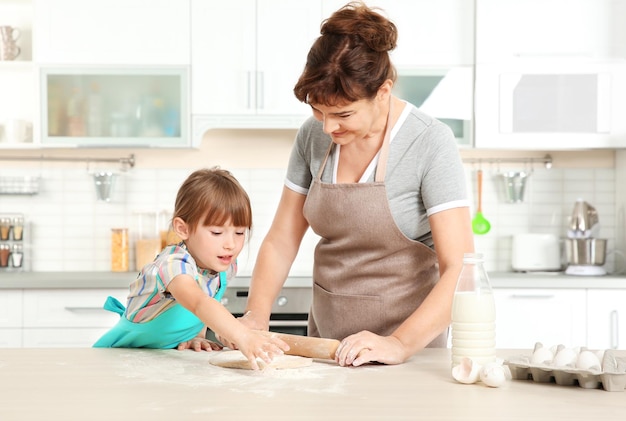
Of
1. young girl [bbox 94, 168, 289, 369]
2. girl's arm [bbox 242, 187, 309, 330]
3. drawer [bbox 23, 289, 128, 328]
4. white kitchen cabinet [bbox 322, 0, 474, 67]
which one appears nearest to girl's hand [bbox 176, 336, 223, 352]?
young girl [bbox 94, 168, 289, 369]

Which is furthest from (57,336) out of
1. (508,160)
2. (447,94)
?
(508,160)

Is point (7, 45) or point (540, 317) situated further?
point (7, 45)

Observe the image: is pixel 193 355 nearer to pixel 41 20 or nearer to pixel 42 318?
pixel 42 318

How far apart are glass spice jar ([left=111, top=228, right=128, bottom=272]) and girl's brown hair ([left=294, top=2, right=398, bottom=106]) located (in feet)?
7.58

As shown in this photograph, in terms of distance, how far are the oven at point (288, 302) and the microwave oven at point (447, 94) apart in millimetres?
976

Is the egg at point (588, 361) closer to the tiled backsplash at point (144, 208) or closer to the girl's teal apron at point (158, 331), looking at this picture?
the girl's teal apron at point (158, 331)

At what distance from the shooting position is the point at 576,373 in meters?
1.42

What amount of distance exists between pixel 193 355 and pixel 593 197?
2828mm

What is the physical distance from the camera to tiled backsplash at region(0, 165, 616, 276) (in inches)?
161

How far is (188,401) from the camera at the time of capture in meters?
1.33

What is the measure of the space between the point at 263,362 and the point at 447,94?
97.2 inches

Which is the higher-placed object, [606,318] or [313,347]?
[313,347]

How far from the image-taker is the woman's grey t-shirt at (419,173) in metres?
1.92

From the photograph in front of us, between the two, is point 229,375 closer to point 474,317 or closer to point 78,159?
point 474,317
